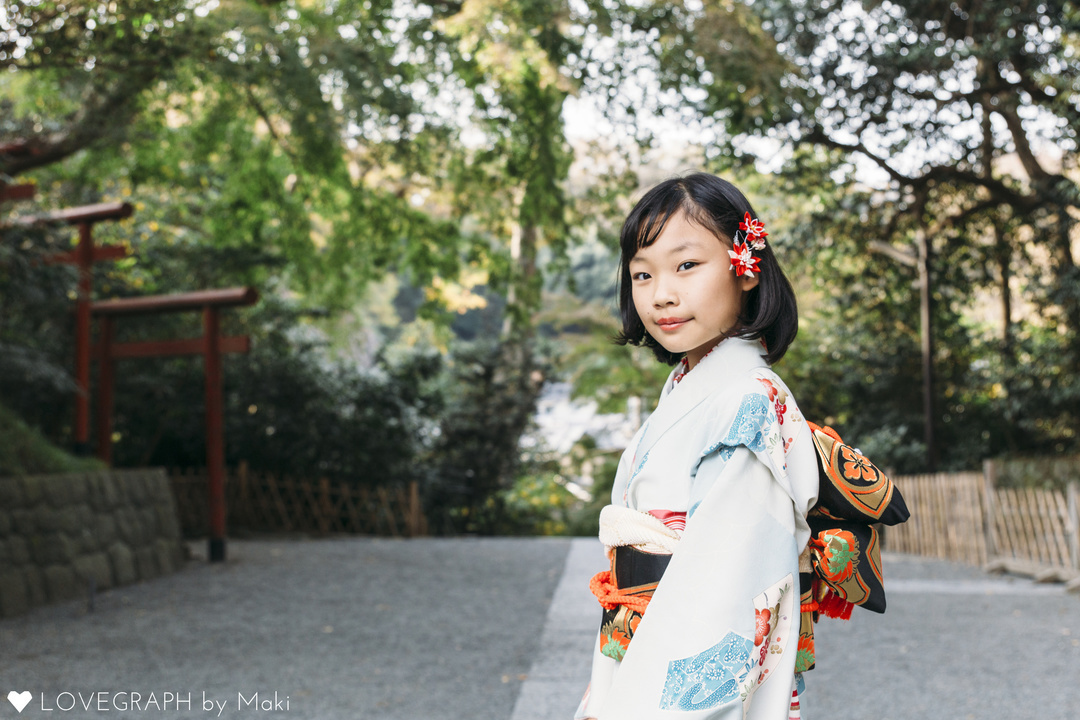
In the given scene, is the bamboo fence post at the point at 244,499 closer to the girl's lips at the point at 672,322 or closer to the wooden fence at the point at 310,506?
the wooden fence at the point at 310,506

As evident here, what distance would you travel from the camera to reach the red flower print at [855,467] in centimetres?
132

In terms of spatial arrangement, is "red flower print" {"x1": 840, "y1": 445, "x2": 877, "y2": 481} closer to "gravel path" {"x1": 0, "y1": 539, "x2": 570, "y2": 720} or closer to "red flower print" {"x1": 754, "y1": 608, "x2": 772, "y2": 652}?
"red flower print" {"x1": 754, "y1": 608, "x2": 772, "y2": 652}

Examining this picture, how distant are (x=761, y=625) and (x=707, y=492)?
0.64 feet

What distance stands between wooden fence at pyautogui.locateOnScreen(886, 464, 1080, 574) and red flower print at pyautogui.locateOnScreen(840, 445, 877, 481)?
6.08 metres

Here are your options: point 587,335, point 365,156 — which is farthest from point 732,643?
point 587,335

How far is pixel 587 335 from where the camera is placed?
1223cm

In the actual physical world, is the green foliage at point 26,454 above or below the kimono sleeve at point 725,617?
below

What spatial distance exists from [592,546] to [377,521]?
312 centimetres

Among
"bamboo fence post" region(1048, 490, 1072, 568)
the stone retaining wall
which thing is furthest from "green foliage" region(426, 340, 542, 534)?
"bamboo fence post" region(1048, 490, 1072, 568)

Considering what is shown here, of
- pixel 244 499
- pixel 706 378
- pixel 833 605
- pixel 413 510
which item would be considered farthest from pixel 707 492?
pixel 244 499

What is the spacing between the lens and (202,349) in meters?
7.96

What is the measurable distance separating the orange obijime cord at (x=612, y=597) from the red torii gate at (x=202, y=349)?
655 cm

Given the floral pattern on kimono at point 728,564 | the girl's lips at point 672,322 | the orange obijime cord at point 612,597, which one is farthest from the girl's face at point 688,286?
the orange obijime cord at point 612,597

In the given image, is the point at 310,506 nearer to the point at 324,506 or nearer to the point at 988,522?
the point at 324,506
